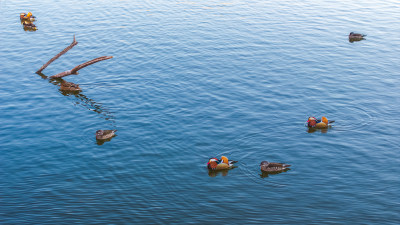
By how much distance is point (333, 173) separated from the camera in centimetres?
2681

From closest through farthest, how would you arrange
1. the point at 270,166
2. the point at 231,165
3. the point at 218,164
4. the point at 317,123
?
the point at 270,166
the point at 218,164
the point at 231,165
the point at 317,123

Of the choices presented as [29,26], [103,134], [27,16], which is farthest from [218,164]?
[27,16]

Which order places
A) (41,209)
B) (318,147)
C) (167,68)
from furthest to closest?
(167,68) < (318,147) < (41,209)

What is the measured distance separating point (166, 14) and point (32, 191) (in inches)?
1482

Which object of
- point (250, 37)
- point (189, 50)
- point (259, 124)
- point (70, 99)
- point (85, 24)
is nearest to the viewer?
point (259, 124)

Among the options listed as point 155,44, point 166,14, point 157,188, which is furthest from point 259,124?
point 166,14

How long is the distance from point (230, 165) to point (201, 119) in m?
6.72

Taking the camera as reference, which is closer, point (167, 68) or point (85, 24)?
point (167, 68)

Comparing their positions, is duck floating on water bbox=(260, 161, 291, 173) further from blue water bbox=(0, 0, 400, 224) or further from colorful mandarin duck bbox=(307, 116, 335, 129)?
colorful mandarin duck bbox=(307, 116, 335, 129)

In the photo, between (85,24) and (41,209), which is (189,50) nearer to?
(85,24)

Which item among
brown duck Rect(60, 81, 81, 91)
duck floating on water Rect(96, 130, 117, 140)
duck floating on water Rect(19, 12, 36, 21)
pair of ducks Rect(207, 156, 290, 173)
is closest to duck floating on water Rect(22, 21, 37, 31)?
duck floating on water Rect(19, 12, 36, 21)

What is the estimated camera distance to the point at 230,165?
2734 centimetres

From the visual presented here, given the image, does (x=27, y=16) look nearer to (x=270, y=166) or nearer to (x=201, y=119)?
(x=201, y=119)

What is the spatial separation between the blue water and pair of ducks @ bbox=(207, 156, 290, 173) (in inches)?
16.4
